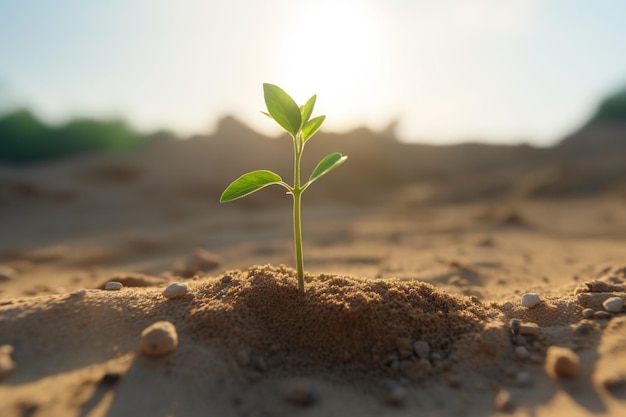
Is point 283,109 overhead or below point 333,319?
overhead

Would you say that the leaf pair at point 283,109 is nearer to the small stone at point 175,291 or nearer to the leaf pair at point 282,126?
the leaf pair at point 282,126

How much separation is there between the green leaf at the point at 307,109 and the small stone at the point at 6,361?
1335mm

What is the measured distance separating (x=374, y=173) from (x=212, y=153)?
5209 millimetres

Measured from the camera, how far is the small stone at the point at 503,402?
4.64 ft

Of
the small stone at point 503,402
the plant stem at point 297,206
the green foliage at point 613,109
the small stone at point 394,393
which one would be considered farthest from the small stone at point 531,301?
the green foliage at point 613,109

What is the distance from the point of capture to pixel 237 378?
1513 millimetres

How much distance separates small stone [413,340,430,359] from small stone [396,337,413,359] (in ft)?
0.06

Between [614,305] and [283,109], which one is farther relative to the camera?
[614,305]

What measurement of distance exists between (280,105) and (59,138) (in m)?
19.1

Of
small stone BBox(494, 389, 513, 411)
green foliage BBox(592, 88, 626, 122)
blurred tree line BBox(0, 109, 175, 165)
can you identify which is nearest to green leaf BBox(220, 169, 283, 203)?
small stone BBox(494, 389, 513, 411)

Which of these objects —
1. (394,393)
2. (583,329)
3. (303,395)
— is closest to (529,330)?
(583,329)

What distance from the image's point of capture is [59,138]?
59.1ft

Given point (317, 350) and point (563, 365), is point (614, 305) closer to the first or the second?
point (563, 365)

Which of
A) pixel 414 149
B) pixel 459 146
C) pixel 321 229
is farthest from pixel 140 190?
pixel 459 146
